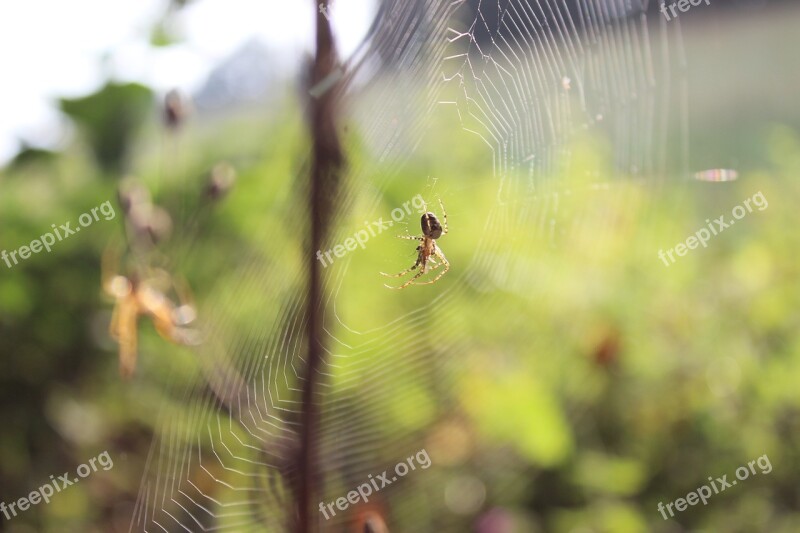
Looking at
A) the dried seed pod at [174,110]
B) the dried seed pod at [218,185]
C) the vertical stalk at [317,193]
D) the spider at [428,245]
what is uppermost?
the dried seed pod at [174,110]

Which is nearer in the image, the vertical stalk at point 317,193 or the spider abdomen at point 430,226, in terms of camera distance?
the vertical stalk at point 317,193

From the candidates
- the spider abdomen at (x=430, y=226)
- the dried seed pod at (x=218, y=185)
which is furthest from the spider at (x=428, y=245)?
the dried seed pod at (x=218, y=185)

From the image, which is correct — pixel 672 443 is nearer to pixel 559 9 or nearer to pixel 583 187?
pixel 583 187

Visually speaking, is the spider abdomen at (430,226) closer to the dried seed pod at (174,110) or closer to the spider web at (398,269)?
the spider web at (398,269)

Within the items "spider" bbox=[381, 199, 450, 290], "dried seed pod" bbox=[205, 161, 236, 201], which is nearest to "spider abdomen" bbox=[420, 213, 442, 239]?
"spider" bbox=[381, 199, 450, 290]

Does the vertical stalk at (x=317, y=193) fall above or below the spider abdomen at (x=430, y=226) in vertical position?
below

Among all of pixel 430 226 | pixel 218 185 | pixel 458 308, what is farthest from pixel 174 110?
pixel 458 308

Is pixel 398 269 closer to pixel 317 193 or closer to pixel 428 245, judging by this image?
pixel 428 245
